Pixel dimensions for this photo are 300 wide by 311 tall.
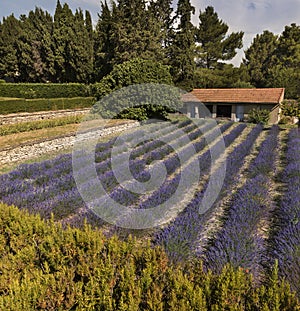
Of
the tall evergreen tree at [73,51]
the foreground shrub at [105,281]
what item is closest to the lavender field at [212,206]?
the foreground shrub at [105,281]

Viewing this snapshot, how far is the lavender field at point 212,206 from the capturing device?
360cm

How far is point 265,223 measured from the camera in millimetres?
4992

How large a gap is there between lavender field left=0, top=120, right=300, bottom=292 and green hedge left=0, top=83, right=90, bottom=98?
1691 centimetres

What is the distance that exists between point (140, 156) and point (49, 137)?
4477 mm

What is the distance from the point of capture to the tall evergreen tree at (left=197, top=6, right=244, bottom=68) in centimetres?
3181

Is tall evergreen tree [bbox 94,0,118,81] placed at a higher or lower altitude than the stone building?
higher

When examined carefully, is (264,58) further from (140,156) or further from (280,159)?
(140,156)

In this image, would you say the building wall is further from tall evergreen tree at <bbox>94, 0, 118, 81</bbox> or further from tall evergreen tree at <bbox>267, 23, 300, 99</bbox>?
tall evergreen tree at <bbox>267, 23, 300, 99</bbox>

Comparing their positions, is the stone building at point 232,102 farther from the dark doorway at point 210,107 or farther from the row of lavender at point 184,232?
the row of lavender at point 184,232

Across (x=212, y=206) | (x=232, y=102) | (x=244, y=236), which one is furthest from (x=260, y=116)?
(x=244, y=236)

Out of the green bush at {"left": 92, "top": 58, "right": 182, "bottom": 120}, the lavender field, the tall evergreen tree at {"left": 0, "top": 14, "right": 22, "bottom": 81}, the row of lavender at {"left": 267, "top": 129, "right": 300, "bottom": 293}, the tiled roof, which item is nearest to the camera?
the row of lavender at {"left": 267, "top": 129, "right": 300, "bottom": 293}

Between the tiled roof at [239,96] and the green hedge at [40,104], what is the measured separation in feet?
36.6

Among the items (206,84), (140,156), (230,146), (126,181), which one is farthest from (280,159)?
(206,84)

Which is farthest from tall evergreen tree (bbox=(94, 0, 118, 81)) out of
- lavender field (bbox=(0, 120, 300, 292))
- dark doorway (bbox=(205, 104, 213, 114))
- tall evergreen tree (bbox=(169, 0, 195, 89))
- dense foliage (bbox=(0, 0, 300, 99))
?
lavender field (bbox=(0, 120, 300, 292))
